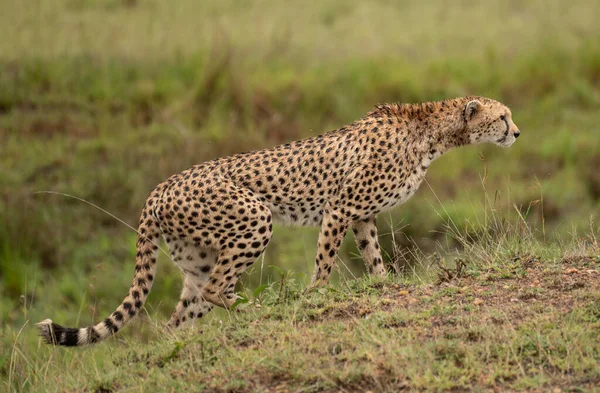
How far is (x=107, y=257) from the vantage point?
974 centimetres

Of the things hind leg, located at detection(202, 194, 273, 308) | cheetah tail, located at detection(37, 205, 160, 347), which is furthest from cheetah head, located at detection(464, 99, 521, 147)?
cheetah tail, located at detection(37, 205, 160, 347)

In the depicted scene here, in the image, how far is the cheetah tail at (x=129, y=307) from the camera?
5.09m

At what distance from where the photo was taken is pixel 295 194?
598 cm

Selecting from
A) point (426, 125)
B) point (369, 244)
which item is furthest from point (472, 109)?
point (369, 244)

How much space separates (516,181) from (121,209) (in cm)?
412

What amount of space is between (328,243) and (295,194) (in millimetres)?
348

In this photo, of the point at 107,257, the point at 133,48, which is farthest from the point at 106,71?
the point at 107,257

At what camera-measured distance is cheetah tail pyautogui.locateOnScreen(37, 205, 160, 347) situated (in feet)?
16.7

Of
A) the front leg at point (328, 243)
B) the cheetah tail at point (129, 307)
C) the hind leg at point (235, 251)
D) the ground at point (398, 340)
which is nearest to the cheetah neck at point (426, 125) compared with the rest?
the front leg at point (328, 243)

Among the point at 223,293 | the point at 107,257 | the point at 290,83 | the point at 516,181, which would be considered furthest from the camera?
the point at 290,83

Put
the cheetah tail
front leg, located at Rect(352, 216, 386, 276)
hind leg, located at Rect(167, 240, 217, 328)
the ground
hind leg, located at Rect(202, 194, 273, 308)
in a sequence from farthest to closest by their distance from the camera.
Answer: front leg, located at Rect(352, 216, 386, 276)
hind leg, located at Rect(167, 240, 217, 328)
hind leg, located at Rect(202, 194, 273, 308)
the cheetah tail
the ground

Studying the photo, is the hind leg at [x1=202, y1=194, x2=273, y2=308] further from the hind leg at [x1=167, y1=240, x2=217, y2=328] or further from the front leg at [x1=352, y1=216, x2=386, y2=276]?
the front leg at [x1=352, y1=216, x2=386, y2=276]

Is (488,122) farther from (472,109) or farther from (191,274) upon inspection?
(191,274)

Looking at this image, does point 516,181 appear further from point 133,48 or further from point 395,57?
point 133,48
